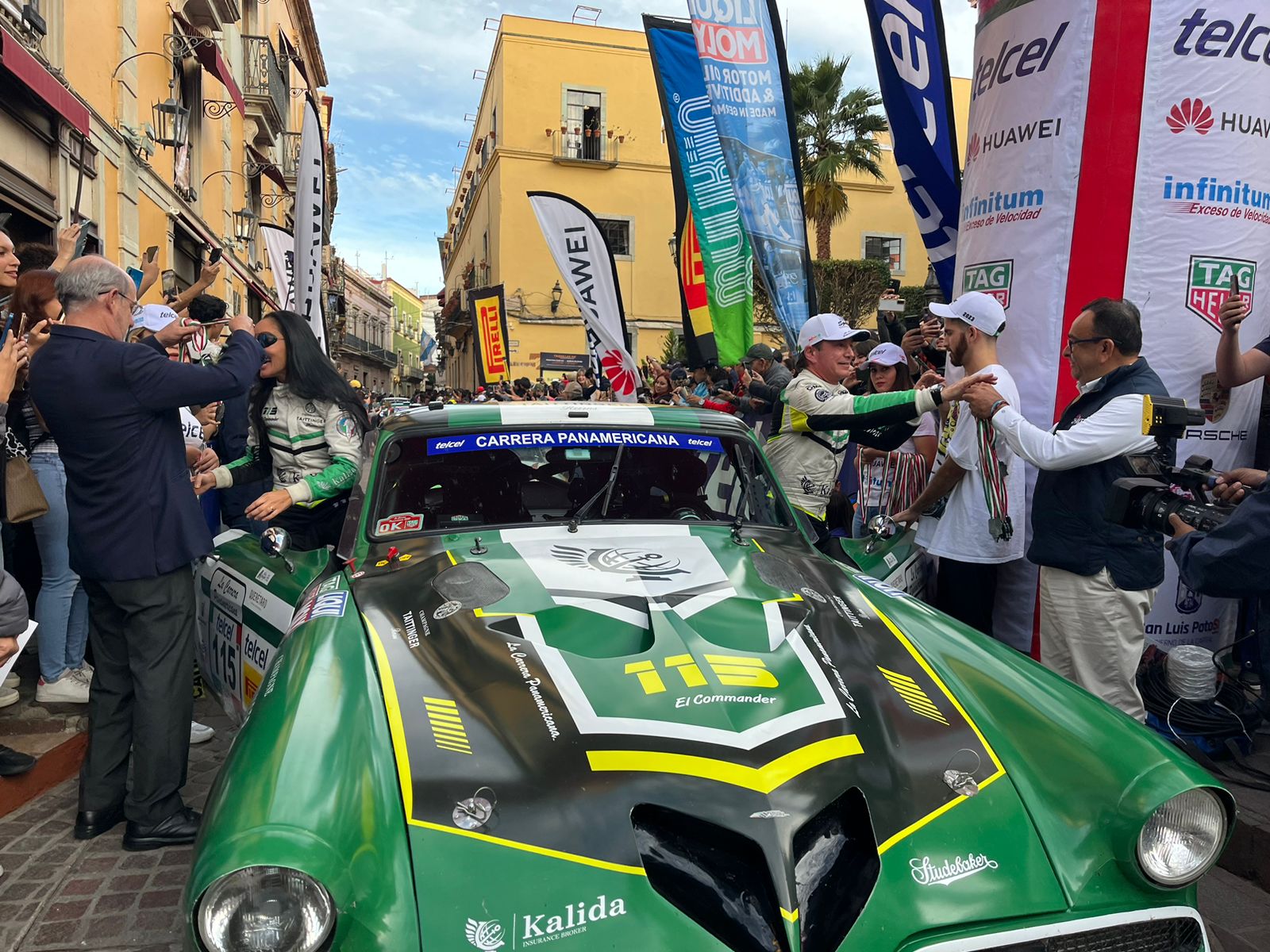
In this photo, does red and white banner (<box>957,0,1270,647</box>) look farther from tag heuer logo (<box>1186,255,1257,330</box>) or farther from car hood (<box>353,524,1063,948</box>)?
car hood (<box>353,524,1063,948</box>)

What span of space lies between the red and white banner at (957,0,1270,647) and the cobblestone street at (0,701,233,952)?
3846mm

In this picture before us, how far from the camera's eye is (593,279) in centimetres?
987

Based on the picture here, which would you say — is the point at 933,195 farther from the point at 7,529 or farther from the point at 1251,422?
the point at 7,529

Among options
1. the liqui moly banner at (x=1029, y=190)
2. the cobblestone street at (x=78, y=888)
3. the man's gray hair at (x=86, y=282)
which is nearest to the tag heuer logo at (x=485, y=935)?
the cobblestone street at (x=78, y=888)

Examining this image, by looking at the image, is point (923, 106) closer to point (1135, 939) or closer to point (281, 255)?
point (1135, 939)

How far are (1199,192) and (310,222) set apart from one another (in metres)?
8.30

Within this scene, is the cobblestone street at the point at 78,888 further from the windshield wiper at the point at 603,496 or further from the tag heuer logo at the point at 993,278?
the tag heuer logo at the point at 993,278

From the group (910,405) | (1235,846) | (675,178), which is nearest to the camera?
(1235,846)

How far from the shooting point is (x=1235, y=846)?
10.8ft

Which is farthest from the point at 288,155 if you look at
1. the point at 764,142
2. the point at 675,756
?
the point at 675,756

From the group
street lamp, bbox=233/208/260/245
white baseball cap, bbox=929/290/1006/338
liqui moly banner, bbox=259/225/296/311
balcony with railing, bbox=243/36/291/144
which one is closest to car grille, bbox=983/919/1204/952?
white baseball cap, bbox=929/290/1006/338

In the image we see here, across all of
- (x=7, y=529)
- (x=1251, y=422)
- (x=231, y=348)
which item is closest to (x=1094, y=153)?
(x=1251, y=422)

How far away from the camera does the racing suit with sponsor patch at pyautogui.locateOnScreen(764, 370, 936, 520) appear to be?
4098 mm

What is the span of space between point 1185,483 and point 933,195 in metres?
4.10
